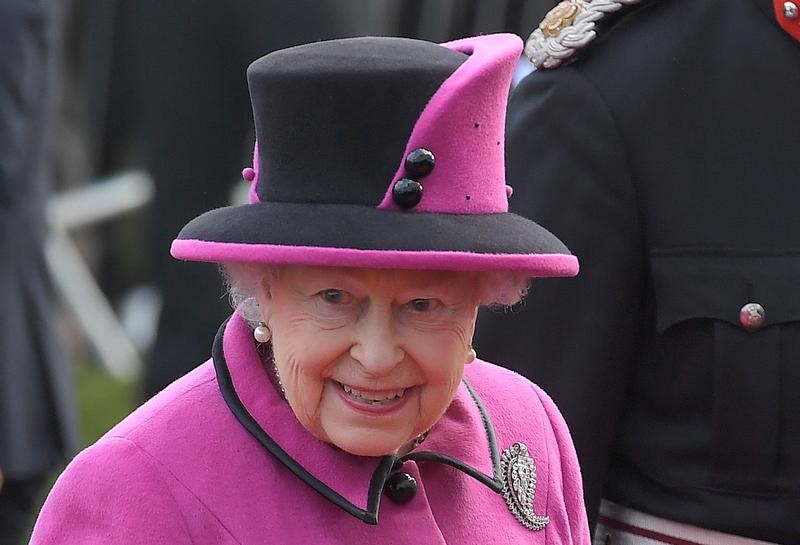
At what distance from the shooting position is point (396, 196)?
2379 millimetres

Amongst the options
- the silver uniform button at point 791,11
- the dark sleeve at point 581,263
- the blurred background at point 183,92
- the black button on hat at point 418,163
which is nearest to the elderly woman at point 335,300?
the black button on hat at point 418,163

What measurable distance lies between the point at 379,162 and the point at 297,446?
1.40 feet

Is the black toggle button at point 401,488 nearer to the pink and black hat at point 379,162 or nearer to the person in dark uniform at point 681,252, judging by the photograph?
the pink and black hat at point 379,162

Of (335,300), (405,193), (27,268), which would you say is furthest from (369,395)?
(27,268)

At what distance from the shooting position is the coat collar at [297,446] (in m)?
2.48

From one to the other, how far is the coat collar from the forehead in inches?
7.8

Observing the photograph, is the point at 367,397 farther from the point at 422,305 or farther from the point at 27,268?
the point at 27,268

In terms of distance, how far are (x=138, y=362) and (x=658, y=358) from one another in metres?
5.79

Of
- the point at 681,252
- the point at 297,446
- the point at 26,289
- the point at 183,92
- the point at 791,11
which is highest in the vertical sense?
the point at 791,11

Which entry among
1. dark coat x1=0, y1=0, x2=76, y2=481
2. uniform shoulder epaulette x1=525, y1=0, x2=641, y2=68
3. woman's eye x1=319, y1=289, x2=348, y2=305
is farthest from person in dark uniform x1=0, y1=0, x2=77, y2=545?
woman's eye x1=319, y1=289, x2=348, y2=305

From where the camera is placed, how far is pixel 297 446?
2498mm

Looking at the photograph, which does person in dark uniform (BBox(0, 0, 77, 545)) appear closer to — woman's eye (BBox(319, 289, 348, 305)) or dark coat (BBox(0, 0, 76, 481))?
dark coat (BBox(0, 0, 76, 481))

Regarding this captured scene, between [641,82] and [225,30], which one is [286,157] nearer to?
[641,82]

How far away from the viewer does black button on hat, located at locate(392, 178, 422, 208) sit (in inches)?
93.6
